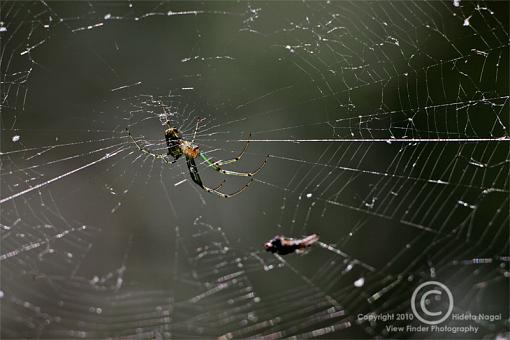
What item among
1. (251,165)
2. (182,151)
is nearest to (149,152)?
(182,151)

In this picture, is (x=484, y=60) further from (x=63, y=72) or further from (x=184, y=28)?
(x=63, y=72)

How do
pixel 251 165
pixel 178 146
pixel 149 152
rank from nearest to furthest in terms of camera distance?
pixel 178 146 < pixel 149 152 < pixel 251 165

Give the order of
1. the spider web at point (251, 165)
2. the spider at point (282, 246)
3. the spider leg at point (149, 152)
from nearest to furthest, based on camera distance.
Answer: the spider at point (282, 246) < the spider leg at point (149, 152) < the spider web at point (251, 165)

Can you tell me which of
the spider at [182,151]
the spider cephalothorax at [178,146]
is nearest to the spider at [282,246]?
the spider at [182,151]

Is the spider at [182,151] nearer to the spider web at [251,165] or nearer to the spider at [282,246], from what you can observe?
the spider web at [251,165]

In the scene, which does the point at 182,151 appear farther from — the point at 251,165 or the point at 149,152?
the point at 251,165

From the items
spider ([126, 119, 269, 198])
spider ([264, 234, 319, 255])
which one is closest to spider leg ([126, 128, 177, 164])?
spider ([126, 119, 269, 198])

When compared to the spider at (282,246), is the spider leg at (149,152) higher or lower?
higher

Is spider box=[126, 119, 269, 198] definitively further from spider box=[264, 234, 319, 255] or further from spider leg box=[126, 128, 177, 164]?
spider box=[264, 234, 319, 255]

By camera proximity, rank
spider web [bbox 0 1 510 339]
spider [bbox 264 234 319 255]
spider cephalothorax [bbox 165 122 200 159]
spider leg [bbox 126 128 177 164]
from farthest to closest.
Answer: spider web [bbox 0 1 510 339], spider leg [bbox 126 128 177 164], spider cephalothorax [bbox 165 122 200 159], spider [bbox 264 234 319 255]
